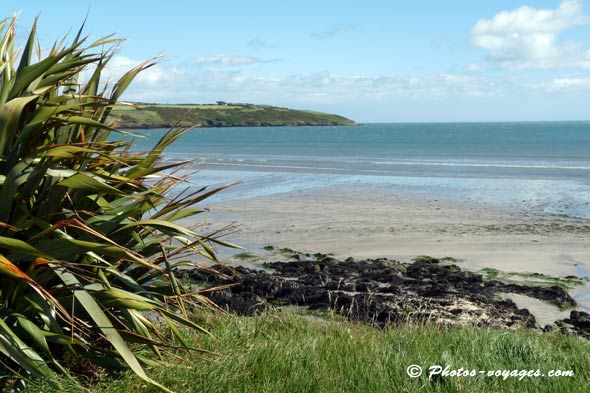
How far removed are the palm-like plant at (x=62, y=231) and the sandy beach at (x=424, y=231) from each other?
306 inches

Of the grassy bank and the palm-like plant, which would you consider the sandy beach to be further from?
the palm-like plant

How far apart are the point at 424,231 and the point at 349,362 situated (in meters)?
13.3

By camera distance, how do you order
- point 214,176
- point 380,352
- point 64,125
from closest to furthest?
point 64,125
point 380,352
point 214,176

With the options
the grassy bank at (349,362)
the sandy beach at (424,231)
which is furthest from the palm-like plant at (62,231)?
the sandy beach at (424,231)

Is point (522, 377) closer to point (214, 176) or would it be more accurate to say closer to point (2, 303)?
point (2, 303)

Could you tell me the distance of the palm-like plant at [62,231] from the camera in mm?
4086

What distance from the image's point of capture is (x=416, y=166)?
41.8m

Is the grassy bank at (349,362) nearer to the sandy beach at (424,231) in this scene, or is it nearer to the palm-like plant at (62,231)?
the palm-like plant at (62,231)

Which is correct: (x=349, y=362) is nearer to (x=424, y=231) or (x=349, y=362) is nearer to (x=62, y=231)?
(x=62, y=231)

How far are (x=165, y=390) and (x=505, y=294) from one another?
8676mm

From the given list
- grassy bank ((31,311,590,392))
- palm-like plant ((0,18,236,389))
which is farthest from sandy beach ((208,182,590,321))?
palm-like plant ((0,18,236,389))

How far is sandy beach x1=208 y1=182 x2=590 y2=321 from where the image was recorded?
47.5 feet

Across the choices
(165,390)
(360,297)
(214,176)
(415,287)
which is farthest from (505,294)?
(214,176)

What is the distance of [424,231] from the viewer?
17.9 meters
